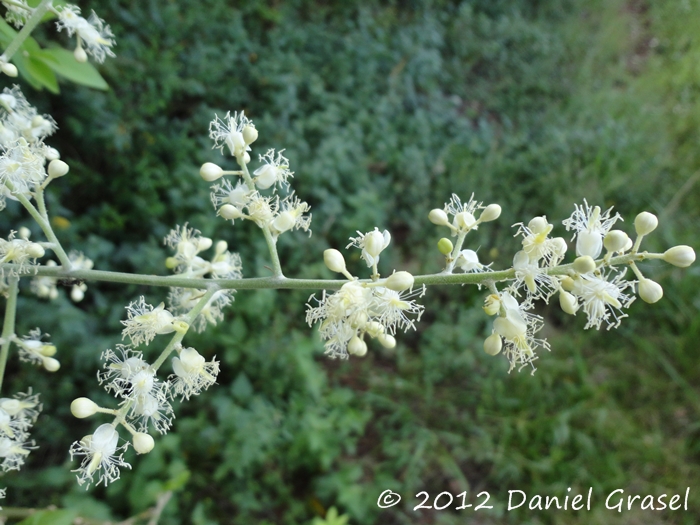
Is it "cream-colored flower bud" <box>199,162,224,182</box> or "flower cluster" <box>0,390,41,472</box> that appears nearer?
"flower cluster" <box>0,390,41,472</box>

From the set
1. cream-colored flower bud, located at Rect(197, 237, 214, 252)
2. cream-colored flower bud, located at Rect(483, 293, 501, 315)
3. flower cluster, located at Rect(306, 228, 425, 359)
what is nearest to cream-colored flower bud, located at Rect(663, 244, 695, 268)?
cream-colored flower bud, located at Rect(483, 293, 501, 315)

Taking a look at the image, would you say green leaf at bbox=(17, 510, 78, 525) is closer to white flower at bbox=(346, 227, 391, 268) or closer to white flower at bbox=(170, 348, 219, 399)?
white flower at bbox=(170, 348, 219, 399)

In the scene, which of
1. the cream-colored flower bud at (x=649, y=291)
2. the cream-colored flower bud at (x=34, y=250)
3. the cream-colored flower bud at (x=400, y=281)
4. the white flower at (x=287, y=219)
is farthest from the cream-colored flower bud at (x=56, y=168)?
the cream-colored flower bud at (x=649, y=291)

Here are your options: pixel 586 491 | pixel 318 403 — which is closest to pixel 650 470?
pixel 586 491

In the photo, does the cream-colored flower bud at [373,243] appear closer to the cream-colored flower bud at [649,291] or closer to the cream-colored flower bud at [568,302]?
the cream-colored flower bud at [568,302]

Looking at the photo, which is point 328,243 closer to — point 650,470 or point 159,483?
point 159,483

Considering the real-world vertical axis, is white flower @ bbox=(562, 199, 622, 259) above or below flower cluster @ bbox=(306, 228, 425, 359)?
above
